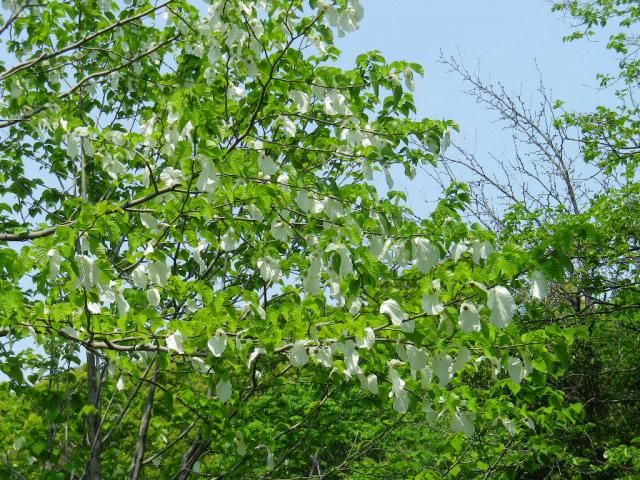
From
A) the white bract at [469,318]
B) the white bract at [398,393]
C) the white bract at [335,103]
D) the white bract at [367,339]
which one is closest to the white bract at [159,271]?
the white bract at [367,339]

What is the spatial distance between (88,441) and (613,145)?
9.47m

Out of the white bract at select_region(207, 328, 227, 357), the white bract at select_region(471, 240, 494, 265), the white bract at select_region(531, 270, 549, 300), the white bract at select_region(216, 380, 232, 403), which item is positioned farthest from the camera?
the white bract at select_region(471, 240, 494, 265)

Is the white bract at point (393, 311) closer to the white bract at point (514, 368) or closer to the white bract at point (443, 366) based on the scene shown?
the white bract at point (443, 366)

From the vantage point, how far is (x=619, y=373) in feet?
37.7

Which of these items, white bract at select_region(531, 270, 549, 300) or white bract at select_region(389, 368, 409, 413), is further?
white bract at select_region(389, 368, 409, 413)

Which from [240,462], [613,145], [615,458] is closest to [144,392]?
[240,462]

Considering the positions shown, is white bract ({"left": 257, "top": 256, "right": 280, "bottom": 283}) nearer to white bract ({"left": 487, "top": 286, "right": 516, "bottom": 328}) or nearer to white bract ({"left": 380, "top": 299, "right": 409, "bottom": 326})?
white bract ({"left": 380, "top": 299, "right": 409, "bottom": 326})

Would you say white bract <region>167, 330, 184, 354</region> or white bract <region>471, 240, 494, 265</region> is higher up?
white bract <region>471, 240, 494, 265</region>

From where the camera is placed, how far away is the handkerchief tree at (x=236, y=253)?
12.8 ft

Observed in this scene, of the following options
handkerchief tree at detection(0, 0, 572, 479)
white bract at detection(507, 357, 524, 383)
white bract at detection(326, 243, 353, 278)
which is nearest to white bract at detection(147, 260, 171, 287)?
handkerchief tree at detection(0, 0, 572, 479)

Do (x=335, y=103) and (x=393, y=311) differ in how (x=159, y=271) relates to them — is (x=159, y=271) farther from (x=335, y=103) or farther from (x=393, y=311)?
(x=335, y=103)

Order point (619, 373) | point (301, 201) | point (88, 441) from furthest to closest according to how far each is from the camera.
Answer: point (619, 373)
point (88, 441)
point (301, 201)

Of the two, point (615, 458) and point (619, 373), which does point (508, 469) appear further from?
point (619, 373)

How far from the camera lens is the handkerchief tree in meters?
3.92
